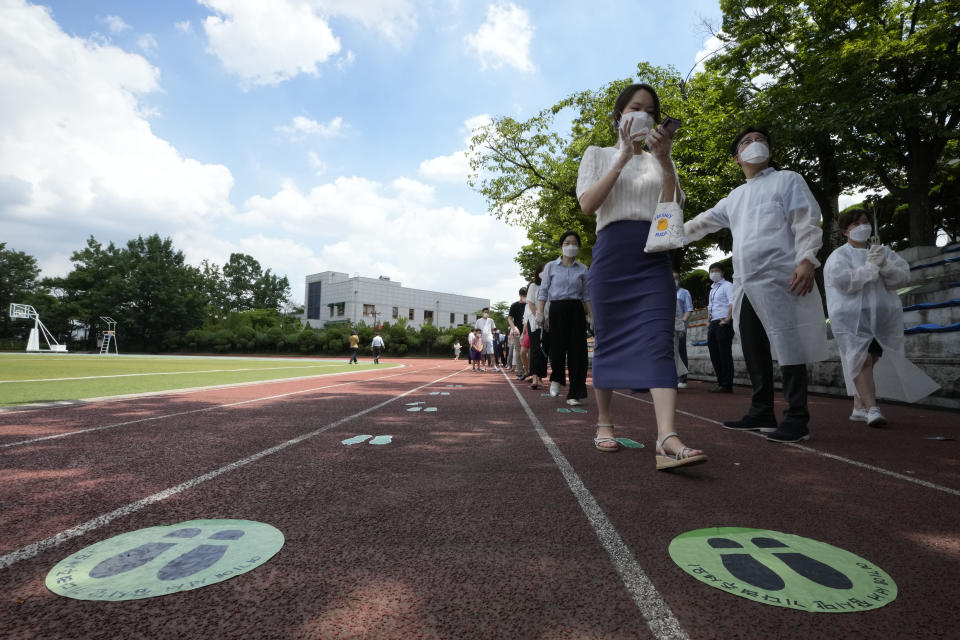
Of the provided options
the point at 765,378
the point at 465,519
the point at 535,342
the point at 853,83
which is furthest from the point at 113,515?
the point at 853,83

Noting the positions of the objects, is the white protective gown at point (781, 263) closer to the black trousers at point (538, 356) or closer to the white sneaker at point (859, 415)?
the white sneaker at point (859, 415)

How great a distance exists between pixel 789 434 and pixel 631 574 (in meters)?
2.98

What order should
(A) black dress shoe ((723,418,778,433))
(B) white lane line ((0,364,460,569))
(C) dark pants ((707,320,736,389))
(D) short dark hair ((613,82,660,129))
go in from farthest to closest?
(C) dark pants ((707,320,736,389)), (A) black dress shoe ((723,418,778,433)), (D) short dark hair ((613,82,660,129)), (B) white lane line ((0,364,460,569))

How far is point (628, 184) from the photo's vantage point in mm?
3059

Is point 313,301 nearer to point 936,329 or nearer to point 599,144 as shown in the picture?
point 599,144

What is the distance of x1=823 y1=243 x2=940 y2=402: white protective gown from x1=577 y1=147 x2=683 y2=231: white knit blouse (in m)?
2.75

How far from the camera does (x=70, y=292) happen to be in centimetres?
5694

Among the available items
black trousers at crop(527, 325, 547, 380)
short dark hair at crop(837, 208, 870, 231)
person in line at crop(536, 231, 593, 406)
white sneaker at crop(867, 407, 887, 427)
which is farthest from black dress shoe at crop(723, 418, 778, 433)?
black trousers at crop(527, 325, 547, 380)

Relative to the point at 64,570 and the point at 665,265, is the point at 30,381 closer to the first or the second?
the point at 64,570

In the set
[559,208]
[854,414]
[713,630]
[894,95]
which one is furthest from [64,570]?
[559,208]

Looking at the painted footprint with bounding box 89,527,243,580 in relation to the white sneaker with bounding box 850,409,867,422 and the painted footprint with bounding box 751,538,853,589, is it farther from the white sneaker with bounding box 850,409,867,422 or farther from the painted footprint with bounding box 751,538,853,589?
the white sneaker with bounding box 850,409,867,422

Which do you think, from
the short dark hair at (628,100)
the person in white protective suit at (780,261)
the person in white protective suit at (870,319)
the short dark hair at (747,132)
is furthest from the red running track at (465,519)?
the short dark hair at (747,132)

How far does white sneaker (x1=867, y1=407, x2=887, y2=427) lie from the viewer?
14.7 feet

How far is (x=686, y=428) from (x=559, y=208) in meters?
20.0
